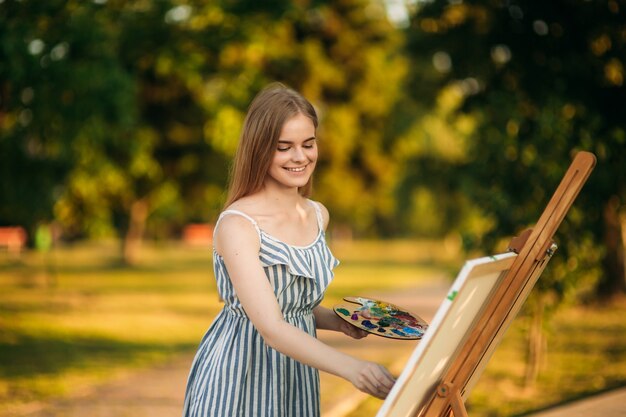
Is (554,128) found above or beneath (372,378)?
above

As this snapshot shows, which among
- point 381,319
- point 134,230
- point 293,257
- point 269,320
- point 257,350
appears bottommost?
point 134,230

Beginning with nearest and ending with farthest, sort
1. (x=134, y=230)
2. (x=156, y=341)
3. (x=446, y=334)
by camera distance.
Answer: (x=446, y=334) < (x=156, y=341) < (x=134, y=230)

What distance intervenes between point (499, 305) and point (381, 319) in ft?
1.90

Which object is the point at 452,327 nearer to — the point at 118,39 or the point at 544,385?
the point at 544,385

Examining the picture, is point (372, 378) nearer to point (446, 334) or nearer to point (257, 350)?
point (446, 334)

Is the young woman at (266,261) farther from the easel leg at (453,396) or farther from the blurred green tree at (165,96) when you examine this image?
the blurred green tree at (165,96)

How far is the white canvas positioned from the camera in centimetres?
180

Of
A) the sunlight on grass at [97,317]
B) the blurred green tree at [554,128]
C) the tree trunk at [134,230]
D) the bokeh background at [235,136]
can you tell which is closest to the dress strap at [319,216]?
the bokeh background at [235,136]

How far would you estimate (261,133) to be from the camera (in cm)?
253

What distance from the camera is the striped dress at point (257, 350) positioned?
2525 mm

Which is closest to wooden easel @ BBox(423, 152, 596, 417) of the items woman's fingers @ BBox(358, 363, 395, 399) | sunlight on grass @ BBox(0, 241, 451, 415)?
woman's fingers @ BBox(358, 363, 395, 399)

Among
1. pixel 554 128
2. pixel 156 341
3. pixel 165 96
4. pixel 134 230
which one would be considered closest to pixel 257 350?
pixel 554 128

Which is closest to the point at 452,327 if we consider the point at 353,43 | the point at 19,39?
the point at 19,39

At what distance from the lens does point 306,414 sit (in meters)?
2.75
